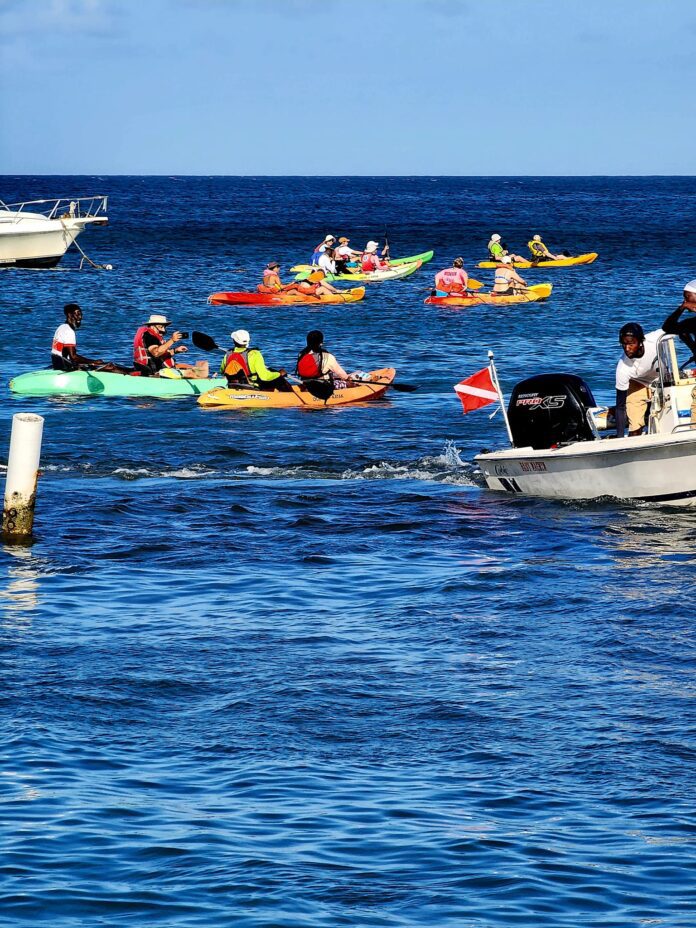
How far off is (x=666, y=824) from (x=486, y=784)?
1095 mm

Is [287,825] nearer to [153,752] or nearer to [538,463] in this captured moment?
[153,752]

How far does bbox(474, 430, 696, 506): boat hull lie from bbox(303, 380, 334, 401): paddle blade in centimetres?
689

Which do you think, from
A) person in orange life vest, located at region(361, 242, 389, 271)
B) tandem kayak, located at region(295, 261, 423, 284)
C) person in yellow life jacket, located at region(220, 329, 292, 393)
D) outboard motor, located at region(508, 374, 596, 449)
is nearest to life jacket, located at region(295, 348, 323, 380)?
person in yellow life jacket, located at region(220, 329, 292, 393)

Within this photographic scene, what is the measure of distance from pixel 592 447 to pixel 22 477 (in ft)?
18.6

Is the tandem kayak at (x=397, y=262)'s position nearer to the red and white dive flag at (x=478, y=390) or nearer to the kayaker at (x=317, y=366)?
the kayaker at (x=317, y=366)

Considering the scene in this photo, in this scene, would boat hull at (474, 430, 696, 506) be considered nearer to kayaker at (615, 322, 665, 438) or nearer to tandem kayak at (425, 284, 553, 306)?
kayaker at (615, 322, 665, 438)

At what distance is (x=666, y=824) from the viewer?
822cm

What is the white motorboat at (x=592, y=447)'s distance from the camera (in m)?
15.3

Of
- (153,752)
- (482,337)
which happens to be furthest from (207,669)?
(482,337)

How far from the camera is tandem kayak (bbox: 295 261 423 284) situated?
4509 centimetres

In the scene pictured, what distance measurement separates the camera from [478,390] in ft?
54.2

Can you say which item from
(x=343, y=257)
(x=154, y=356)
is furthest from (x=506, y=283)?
(x=154, y=356)

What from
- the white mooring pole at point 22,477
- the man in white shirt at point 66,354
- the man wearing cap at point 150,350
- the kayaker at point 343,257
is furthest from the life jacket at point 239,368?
the kayaker at point 343,257

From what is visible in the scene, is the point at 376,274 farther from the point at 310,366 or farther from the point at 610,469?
the point at 610,469
